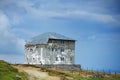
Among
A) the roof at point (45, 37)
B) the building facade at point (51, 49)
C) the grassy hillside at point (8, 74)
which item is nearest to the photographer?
the grassy hillside at point (8, 74)

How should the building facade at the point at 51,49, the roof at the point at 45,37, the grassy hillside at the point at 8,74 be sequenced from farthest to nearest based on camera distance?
1. the roof at the point at 45,37
2. the building facade at the point at 51,49
3. the grassy hillside at the point at 8,74

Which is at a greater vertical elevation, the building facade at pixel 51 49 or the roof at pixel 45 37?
the roof at pixel 45 37

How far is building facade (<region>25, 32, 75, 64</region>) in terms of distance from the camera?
103 m

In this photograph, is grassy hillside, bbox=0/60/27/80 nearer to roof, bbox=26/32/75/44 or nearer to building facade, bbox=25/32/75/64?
building facade, bbox=25/32/75/64

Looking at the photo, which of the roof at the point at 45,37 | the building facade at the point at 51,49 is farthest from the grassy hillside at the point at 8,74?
the roof at the point at 45,37

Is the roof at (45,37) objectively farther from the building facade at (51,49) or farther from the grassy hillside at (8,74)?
the grassy hillside at (8,74)

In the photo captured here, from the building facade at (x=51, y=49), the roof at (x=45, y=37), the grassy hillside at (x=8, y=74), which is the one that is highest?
the roof at (x=45, y=37)

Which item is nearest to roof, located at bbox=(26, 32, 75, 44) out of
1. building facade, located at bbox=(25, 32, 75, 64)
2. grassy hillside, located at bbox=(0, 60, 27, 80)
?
building facade, located at bbox=(25, 32, 75, 64)

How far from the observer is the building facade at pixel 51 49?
10262 centimetres

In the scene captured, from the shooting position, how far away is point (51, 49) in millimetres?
103000

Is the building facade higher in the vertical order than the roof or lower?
lower

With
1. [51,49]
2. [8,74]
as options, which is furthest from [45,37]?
[8,74]

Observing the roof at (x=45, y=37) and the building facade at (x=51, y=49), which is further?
the roof at (x=45, y=37)

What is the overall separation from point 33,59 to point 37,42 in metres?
6.01
